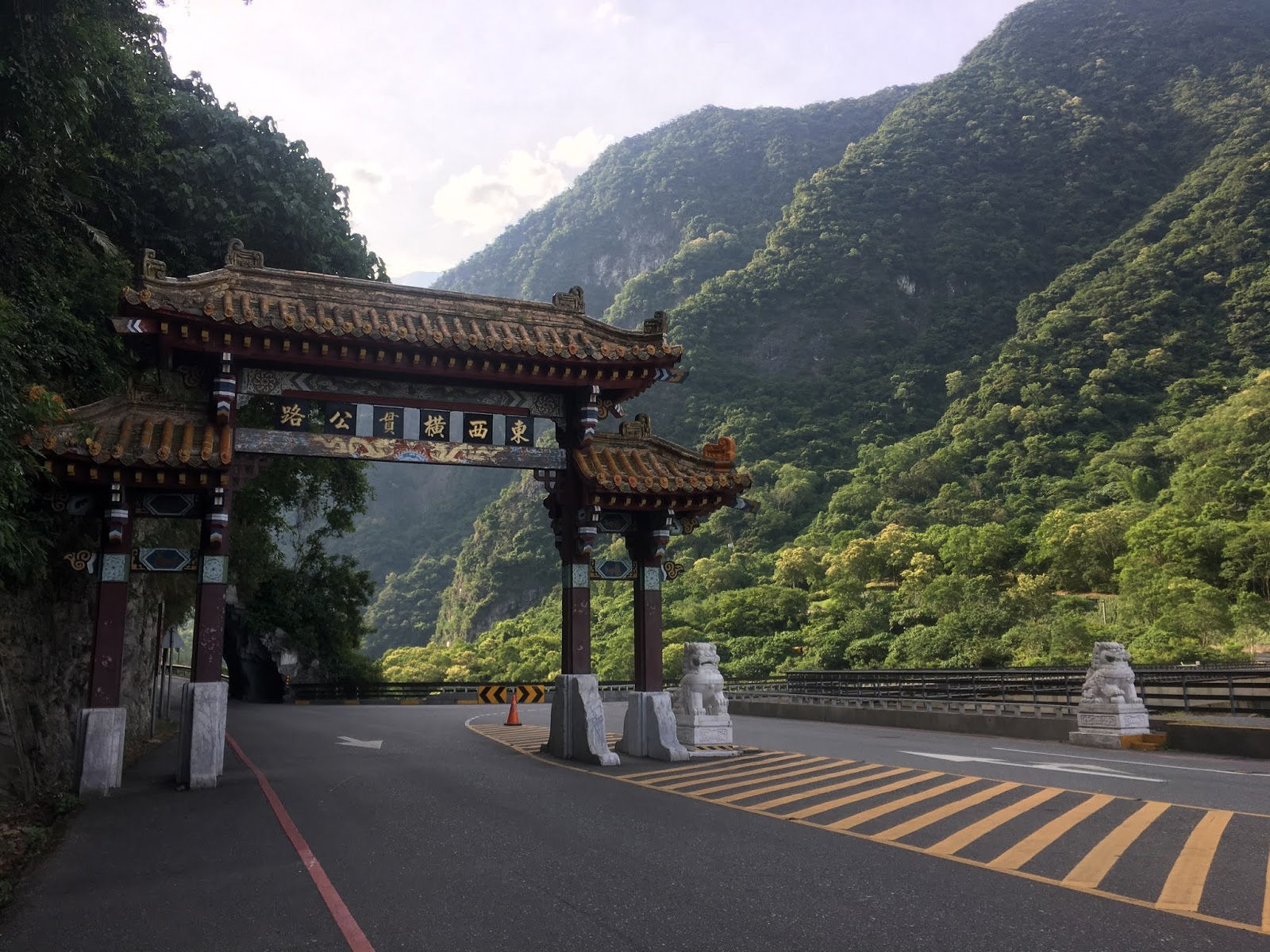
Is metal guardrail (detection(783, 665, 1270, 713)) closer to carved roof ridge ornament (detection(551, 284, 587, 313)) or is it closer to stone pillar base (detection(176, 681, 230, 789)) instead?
carved roof ridge ornament (detection(551, 284, 587, 313))

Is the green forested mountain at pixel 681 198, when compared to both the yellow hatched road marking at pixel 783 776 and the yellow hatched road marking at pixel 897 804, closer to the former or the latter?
the yellow hatched road marking at pixel 783 776

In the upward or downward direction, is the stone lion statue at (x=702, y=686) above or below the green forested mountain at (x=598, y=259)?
below

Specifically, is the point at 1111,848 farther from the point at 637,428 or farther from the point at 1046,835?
the point at 637,428

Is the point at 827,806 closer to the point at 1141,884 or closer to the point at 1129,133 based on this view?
the point at 1141,884

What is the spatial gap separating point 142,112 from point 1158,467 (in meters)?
63.8

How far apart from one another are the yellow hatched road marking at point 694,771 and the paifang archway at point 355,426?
1298 mm

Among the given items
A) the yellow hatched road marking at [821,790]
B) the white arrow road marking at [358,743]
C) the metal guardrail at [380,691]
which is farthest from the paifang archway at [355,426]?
the metal guardrail at [380,691]

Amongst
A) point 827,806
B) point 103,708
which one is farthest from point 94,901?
point 827,806

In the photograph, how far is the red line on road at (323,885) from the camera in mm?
5273

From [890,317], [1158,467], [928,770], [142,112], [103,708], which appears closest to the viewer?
[103,708]

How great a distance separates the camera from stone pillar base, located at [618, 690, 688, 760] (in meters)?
13.2

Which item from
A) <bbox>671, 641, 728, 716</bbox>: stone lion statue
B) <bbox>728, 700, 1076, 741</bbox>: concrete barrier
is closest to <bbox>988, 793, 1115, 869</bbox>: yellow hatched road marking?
<bbox>671, 641, 728, 716</bbox>: stone lion statue

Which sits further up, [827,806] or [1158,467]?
[1158,467]

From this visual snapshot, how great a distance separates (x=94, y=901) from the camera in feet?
20.7
